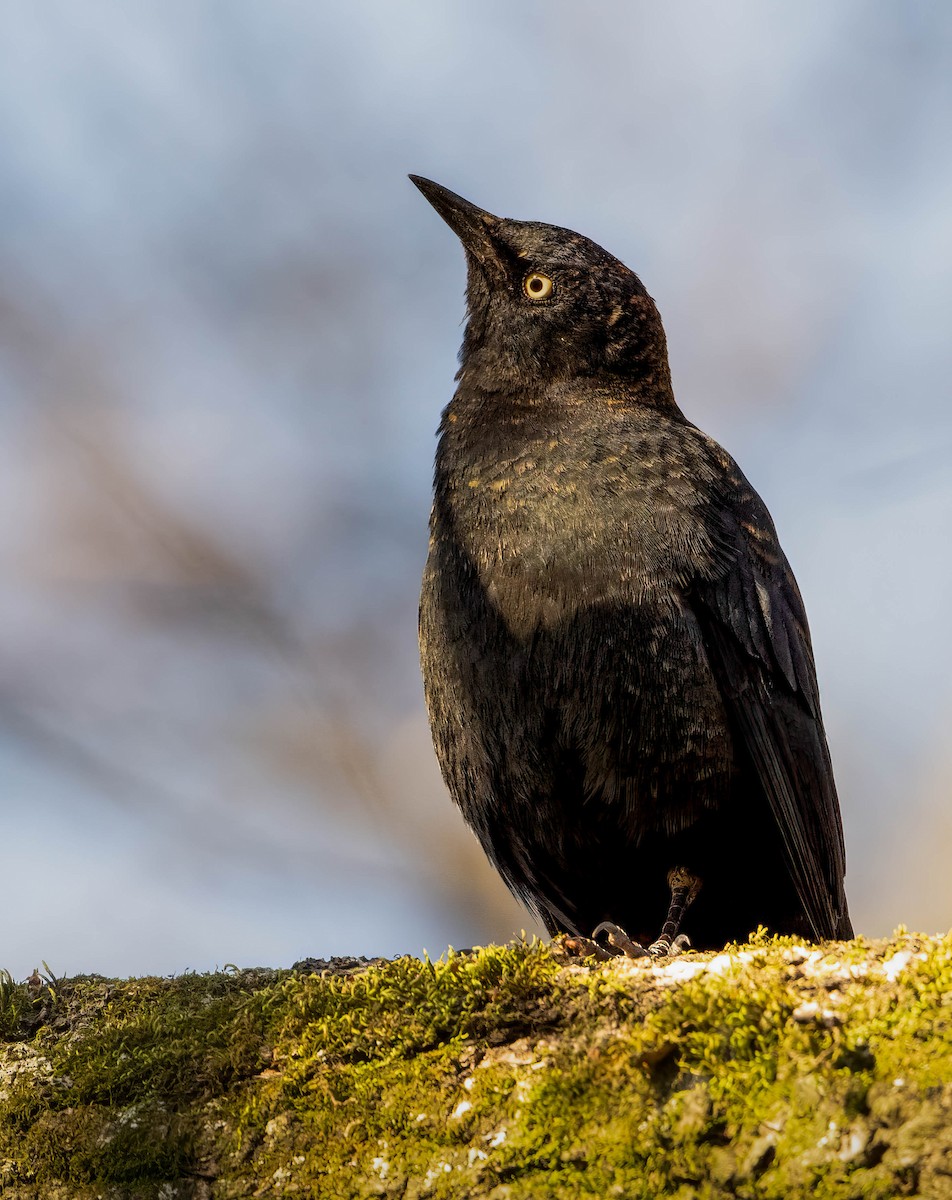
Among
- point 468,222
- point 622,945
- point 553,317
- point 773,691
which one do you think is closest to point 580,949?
point 622,945

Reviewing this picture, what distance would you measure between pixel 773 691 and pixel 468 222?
2390 mm

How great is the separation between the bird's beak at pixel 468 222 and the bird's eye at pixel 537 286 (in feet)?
0.51

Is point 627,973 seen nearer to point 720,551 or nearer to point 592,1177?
point 592,1177

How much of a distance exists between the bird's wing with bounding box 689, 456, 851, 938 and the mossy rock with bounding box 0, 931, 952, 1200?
54.4 inches

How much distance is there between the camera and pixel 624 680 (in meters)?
3.43

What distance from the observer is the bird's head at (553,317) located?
4344 millimetres

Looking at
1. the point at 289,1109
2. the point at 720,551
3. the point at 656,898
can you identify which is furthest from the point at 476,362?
the point at 289,1109

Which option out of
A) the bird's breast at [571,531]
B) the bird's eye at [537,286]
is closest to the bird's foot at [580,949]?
the bird's breast at [571,531]

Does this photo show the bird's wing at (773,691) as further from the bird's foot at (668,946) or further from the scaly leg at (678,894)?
the bird's foot at (668,946)

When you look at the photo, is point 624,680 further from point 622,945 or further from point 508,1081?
point 508,1081

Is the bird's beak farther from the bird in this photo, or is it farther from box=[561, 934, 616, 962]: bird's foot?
box=[561, 934, 616, 962]: bird's foot

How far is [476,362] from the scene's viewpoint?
4496mm

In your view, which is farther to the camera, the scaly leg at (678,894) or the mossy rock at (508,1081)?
the scaly leg at (678,894)

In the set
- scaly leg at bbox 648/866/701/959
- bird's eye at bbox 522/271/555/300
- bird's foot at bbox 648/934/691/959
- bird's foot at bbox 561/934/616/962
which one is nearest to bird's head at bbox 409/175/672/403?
bird's eye at bbox 522/271/555/300
